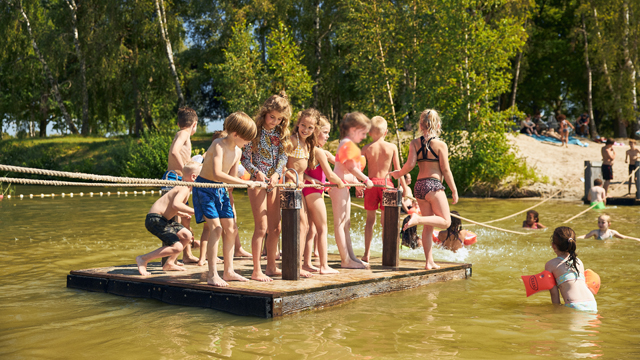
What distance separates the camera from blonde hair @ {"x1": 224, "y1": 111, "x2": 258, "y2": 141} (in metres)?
5.96

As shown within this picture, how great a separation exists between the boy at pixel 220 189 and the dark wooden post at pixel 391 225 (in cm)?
220

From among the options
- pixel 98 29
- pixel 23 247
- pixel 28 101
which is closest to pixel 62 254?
pixel 23 247

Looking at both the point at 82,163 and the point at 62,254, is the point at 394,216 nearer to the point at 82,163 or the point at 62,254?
the point at 62,254

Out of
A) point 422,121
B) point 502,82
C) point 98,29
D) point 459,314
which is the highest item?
point 98,29

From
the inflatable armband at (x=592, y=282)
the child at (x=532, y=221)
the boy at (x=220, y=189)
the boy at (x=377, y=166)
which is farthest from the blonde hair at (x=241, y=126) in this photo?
the child at (x=532, y=221)

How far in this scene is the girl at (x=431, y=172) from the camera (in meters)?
7.40

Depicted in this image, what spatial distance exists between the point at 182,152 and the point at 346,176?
217cm

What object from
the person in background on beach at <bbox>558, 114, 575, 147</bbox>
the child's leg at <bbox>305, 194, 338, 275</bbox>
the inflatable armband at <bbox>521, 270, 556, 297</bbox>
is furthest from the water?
the person in background on beach at <bbox>558, 114, 575, 147</bbox>

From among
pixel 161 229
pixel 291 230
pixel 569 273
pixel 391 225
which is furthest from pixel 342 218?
pixel 569 273

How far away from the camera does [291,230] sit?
21.4 feet

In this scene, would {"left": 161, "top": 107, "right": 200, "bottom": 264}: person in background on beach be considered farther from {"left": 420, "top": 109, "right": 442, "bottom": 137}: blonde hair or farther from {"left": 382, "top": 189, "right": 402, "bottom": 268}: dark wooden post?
{"left": 420, "top": 109, "right": 442, "bottom": 137}: blonde hair

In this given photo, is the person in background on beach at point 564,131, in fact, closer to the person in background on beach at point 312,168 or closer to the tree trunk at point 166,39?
the tree trunk at point 166,39

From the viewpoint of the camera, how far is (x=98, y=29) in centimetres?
3512

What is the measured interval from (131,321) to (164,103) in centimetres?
3424
